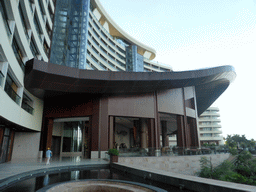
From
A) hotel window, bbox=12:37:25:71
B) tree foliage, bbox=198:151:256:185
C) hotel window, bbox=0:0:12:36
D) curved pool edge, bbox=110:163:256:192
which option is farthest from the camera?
hotel window, bbox=12:37:25:71

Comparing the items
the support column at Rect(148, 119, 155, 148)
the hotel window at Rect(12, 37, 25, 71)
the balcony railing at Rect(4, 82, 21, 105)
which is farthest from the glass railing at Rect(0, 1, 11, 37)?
the support column at Rect(148, 119, 155, 148)

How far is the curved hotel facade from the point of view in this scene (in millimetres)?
15492

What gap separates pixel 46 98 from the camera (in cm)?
2338

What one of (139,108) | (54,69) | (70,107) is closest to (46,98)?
(70,107)

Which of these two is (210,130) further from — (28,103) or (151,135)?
(28,103)

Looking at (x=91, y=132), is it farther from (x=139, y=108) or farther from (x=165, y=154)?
(x=165, y=154)

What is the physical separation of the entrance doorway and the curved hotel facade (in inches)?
6.0

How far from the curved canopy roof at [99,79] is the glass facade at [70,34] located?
754cm

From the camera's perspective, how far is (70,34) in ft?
98.3

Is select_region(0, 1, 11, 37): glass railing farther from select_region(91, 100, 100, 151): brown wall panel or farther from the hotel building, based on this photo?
the hotel building

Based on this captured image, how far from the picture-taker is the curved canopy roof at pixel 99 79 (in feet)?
54.4

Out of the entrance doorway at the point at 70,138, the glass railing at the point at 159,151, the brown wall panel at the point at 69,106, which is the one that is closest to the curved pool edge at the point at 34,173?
the glass railing at the point at 159,151

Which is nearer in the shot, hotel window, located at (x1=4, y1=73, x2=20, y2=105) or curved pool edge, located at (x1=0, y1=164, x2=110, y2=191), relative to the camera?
curved pool edge, located at (x1=0, y1=164, x2=110, y2=191)

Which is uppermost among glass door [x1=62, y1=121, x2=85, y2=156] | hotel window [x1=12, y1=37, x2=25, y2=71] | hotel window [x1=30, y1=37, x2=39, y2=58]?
hotel window [x1=30, y1=37, x2=39, y2=58]
